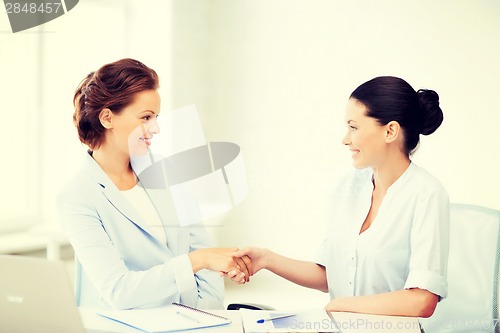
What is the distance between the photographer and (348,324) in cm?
170

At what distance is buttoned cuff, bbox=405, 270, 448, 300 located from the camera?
189cm

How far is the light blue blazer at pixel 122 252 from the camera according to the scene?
76.4 inches

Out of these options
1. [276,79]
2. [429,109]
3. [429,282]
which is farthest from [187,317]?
[276,79]

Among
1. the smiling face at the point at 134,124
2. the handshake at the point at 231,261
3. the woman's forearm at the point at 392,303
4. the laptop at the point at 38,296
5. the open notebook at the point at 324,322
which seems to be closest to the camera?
the laptop at the point at 38,296

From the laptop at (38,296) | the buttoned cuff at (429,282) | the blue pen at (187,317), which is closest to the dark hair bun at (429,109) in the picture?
the buttoned cuff at (429,282)

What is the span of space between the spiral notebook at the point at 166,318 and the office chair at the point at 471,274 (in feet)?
2.31

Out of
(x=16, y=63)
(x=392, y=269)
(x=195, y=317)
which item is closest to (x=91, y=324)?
(x=195, y=317)

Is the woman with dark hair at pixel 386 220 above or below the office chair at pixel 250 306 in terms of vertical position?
above

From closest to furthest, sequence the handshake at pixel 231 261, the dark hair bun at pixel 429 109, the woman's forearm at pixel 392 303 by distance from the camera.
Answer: the woman's forearm at pixel 392 303 → the handshake at pixel 231 261 → the dark hair bun at pixel 429 109

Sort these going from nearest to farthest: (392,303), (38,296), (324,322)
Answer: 1. (38,296)
2. (324,322)
3. (392,303)

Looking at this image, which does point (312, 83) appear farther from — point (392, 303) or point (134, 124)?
point (392, 303)

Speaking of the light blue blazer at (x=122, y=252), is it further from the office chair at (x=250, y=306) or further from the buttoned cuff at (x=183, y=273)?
the office chair at (x=250, y=306)

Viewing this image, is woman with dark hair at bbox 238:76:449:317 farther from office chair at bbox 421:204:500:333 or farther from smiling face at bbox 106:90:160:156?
smiling face at bbox 106:90:160:156

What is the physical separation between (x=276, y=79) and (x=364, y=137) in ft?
5.24
